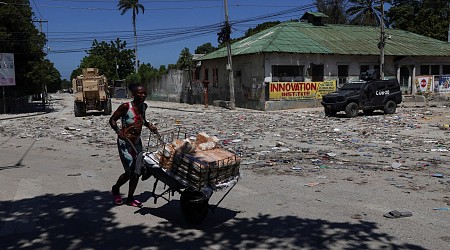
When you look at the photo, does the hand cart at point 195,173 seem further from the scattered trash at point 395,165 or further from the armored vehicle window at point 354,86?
the armored vehicle window at point 354,86

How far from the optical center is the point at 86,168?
29.3ft

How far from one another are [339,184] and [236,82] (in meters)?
24.4

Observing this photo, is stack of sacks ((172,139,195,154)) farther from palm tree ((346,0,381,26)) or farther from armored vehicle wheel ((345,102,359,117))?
palm tree ((346,0,381,26))

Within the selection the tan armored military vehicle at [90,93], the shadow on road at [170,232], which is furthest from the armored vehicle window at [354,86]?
the shadow on road at [170,232]

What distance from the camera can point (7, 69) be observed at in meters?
28.2

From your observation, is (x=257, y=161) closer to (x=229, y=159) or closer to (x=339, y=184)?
(x=339, y=184)

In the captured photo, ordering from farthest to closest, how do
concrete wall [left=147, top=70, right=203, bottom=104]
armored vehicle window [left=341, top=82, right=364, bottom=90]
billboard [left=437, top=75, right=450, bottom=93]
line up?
concrete wall [left=147, top=70, right=203, bottom=104] < billboard [left=437, top=75, right=450, bottom=93] < armored vehicle window [left=341, top=82, right=364, bottom=90]

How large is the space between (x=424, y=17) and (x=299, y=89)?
29475 mm

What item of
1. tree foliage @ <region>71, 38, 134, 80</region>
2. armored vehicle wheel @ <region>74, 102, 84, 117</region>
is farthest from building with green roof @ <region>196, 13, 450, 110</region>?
tree foliage @ <region>71, 38, 134, 80</region>

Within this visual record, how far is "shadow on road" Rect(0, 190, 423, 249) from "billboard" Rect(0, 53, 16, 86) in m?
25.2

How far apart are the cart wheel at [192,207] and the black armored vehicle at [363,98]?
1576 cm

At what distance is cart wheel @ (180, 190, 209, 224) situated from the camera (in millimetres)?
5070

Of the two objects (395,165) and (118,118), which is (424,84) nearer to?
(395,165)

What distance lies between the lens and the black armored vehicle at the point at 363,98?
19953mm
